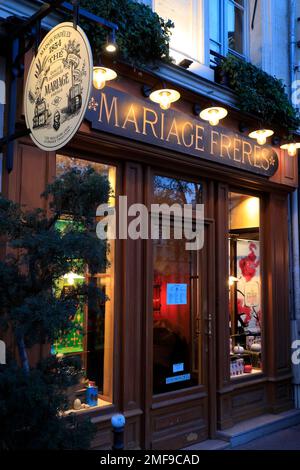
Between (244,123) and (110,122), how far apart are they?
2.40 meters

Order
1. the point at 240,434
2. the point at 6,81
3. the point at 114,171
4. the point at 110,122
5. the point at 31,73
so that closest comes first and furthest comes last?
1. the point at 31,73
2. the point at 6,81
3. the point at 110,122
4. the point at 114,171
5. the point at 240,434

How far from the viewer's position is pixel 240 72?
6.39 m

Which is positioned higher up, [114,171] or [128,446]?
[114,171]

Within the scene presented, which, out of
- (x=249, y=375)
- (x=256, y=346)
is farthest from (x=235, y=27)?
(x=249, y=375)

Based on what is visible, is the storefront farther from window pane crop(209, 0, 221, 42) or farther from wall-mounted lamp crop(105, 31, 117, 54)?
window pane crop(209, 0, 221, 42)

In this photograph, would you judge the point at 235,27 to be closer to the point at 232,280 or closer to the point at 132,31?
the point at 132,31

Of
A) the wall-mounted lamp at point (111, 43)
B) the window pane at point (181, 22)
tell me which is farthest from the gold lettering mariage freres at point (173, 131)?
the window pane at point (181, 22)

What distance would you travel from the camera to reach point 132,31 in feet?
15.9

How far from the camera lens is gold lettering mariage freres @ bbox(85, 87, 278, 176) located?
4.80m

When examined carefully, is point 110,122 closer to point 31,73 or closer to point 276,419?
point 31,73

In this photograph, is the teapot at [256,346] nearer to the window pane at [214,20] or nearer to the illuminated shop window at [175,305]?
the illuminated shop window at [175,305]

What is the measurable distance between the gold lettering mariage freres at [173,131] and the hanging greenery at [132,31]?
0.42 metres

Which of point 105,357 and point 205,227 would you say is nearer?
point 105,357

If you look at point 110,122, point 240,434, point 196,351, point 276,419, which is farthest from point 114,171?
point 276,419
